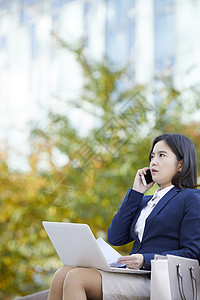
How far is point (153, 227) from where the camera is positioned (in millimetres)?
1977

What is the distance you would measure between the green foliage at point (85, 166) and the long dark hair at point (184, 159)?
2309 millimetres

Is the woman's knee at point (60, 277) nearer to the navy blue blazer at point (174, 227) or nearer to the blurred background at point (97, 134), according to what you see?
the navy blue blazer at point (174, 227)

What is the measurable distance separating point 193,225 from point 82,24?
7.02m

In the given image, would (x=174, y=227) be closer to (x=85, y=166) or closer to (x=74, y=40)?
(x=85, y=166)

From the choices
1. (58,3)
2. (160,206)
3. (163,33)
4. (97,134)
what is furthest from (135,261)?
(58,3)

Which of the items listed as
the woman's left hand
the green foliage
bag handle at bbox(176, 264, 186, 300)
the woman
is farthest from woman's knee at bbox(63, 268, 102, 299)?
the green foliage

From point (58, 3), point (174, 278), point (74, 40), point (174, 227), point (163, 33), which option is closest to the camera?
point (174, 278)

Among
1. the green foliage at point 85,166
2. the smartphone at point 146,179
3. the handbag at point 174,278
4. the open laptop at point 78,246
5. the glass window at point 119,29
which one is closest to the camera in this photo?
the handbag at point 174,278

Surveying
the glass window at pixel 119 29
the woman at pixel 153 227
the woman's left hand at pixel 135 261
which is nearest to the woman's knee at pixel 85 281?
the woman at pixel 153 227

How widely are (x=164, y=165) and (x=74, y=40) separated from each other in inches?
144

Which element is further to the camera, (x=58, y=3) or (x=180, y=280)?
(x=58, y=3)

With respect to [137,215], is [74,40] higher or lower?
higher

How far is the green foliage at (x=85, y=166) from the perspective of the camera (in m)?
4.62

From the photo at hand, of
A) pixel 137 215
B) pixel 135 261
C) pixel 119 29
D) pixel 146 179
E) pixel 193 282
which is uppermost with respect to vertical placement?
pixel 119 29
